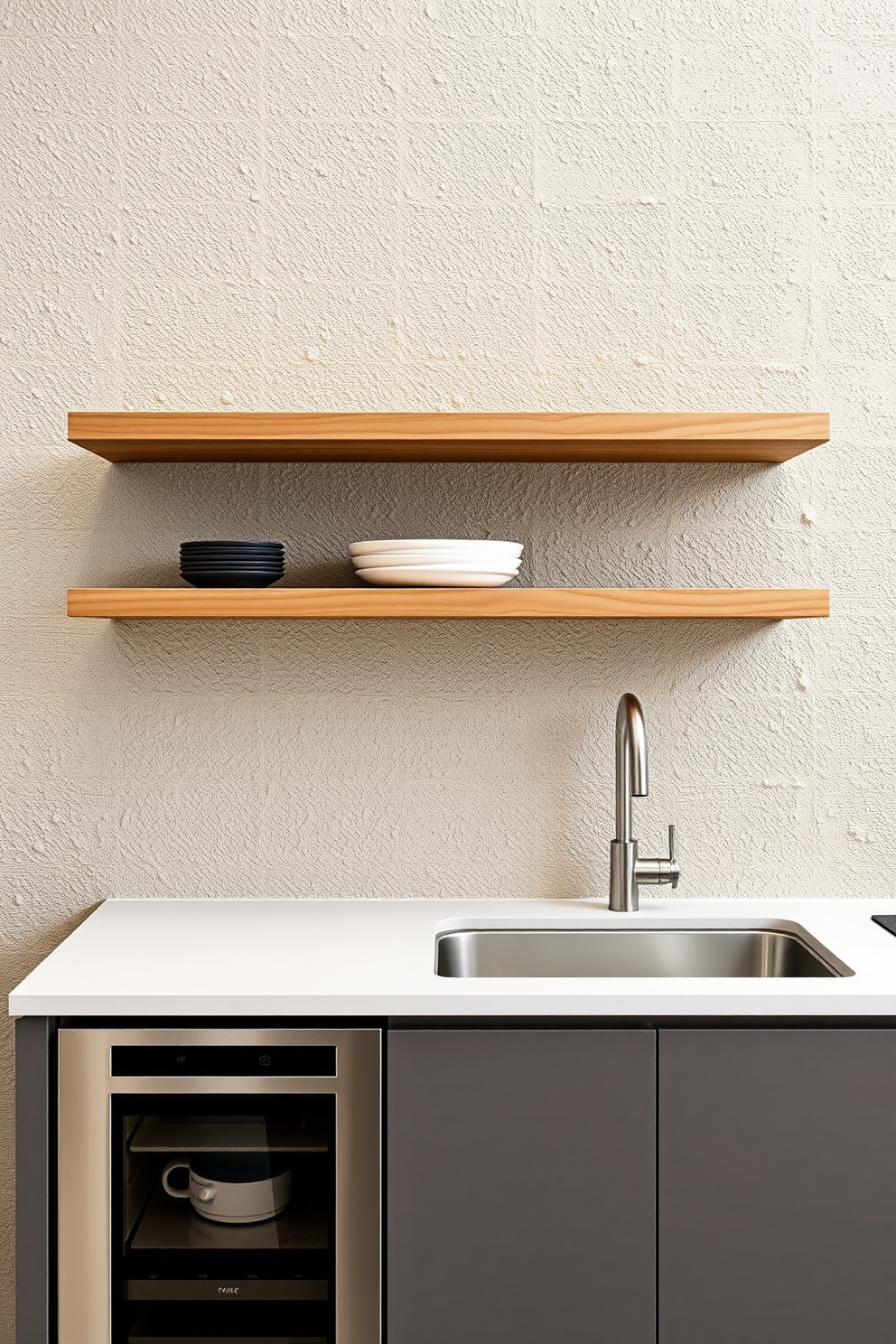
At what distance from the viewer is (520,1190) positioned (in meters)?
1.58

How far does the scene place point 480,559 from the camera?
1882mm

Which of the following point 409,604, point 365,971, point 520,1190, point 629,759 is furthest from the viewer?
point 629,759

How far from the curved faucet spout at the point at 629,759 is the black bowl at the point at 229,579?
0.64m

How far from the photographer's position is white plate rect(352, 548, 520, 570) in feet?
6.12

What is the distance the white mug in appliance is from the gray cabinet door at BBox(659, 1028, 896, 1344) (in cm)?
52

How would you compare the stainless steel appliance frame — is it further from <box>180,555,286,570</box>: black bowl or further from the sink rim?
<box>180,555,286,570</box>: black bowl

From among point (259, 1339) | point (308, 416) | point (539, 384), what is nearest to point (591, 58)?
point (539, 384)

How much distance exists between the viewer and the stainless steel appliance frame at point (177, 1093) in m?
1.59

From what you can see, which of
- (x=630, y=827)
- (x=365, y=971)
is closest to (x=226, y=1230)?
(x=365, y=971)

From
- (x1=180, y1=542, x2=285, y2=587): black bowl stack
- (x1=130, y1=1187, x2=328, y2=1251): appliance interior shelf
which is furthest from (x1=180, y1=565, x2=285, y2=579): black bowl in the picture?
(x1=130, y1=1187, x2=328, y2=1251): appliance interior shelf

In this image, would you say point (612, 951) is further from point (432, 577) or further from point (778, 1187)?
point (432, 577)

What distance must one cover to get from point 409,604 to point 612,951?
697mm

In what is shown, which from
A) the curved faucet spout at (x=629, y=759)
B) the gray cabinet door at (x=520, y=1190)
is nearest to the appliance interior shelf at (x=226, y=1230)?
the gray cabinet door at (x=520, y=1190)

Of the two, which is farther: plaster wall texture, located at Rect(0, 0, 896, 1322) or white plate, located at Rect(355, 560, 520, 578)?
plaster wall texture, located at Rect(0, 0, 896, 1322)
